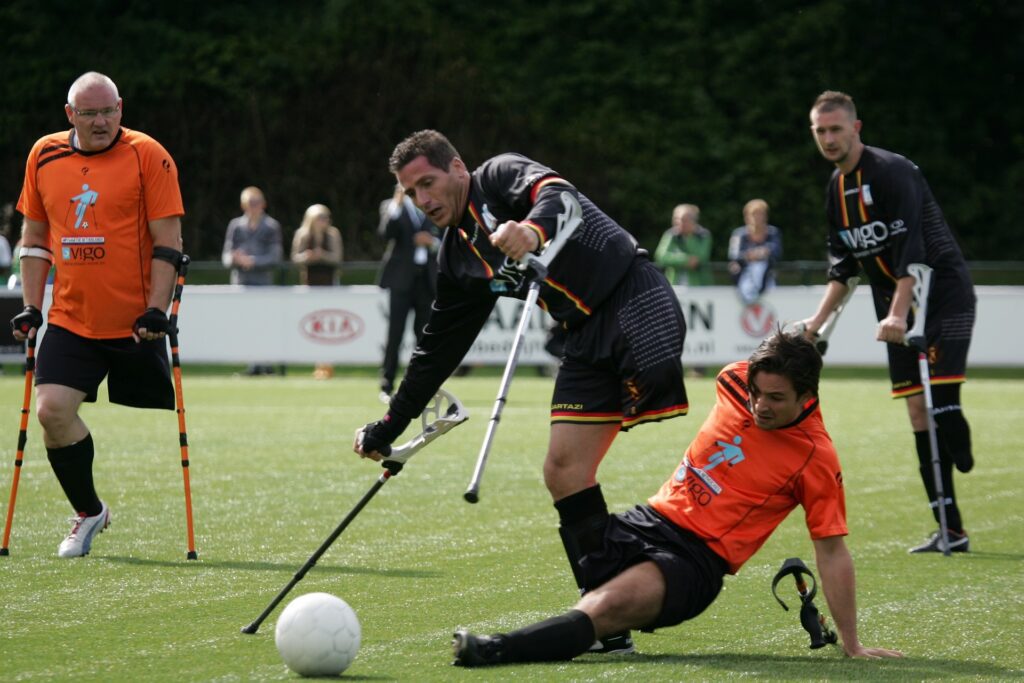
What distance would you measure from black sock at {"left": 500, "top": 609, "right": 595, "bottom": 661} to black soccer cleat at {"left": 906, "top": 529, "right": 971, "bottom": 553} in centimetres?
326

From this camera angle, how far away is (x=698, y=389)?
62.1ft

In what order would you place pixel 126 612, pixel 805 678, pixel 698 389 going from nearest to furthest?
pixel 805 678, pixel 126 612, pixel 698 389

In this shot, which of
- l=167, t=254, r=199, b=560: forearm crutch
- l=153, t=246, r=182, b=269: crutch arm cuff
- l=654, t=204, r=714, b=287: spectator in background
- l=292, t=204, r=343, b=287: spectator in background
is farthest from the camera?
l=654, t=204, r=714, b=287: spectator in background

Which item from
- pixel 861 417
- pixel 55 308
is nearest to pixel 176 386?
pixel 55 308

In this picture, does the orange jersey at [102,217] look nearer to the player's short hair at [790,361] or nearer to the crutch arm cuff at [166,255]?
the crutch arm cuff at [166,255]

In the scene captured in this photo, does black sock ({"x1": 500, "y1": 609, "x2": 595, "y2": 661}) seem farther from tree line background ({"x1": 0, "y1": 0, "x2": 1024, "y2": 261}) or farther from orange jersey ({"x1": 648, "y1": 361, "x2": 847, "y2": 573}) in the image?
tree line background ({"x1": 0, "y1": 0, "x2": 1024, "y2": 261})

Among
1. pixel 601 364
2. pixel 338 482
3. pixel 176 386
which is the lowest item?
pixel 338 482

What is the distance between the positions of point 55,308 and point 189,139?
95.4 feet

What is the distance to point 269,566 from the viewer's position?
24.5 ft

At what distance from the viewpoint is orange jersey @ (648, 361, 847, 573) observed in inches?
223

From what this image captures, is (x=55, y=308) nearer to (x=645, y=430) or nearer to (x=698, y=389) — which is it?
(x=645, y=430)

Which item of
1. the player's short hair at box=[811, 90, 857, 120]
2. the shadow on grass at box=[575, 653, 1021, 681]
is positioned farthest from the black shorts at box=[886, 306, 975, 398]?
the shadow on grass at box=[575, 653, 1021, 681]

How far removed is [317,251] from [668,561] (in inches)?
624

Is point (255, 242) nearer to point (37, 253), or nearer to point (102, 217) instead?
point (37, 253)
